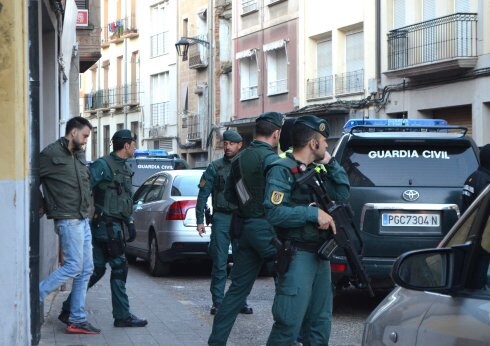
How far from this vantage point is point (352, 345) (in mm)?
9484

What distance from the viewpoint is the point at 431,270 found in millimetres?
4176

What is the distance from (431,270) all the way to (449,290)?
9.6 inches

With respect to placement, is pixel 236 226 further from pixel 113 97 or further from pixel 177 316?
pixel 113 97

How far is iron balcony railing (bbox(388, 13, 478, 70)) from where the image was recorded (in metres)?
25.9

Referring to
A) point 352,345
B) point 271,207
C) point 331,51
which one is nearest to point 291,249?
point 271,207

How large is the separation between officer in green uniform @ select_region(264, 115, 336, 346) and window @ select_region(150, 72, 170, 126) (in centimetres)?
4311

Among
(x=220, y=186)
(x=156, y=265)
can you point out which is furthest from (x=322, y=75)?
(x=220, y=186)

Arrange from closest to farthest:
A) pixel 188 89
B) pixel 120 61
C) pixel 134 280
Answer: pixel 134 280, pixel 188 89, pixel 120 61

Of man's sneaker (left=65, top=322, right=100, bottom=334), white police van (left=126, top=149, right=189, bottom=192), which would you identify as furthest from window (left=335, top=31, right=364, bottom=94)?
man's sneaker (left=65, top=322, right=100, bottom=334)

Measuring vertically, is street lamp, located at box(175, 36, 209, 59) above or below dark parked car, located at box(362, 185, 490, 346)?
above

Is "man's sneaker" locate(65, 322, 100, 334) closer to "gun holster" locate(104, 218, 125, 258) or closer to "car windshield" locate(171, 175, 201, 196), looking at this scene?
"gun holster" locate(104, 218, 125, 258)

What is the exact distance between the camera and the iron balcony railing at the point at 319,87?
3356 cm

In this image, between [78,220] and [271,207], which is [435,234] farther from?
[271,207]

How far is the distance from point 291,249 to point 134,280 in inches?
361
